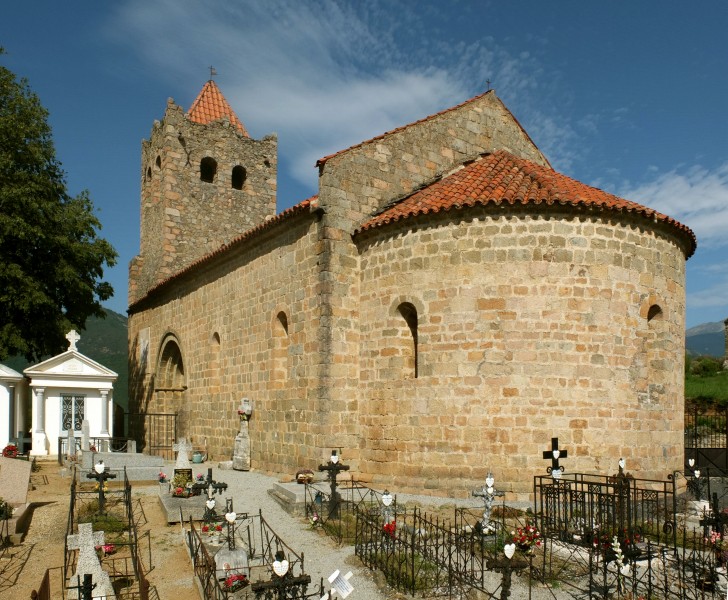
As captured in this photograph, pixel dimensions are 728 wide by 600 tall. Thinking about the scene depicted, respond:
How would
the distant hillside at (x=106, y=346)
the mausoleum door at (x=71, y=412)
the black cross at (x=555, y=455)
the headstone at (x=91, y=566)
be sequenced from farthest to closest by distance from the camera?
the distant hillside at (x=106, y=346) < the mausoleum door at (x=71, y=412) < the black cross at (x=555, y=455) < the headstone at (x=91, y=566)

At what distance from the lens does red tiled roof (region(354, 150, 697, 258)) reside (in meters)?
12.3

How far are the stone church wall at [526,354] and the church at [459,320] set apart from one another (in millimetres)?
28

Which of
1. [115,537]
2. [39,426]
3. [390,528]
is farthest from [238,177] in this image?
[390,528]

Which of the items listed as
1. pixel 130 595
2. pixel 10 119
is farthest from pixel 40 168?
pixel 130 595

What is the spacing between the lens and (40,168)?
71.6ft

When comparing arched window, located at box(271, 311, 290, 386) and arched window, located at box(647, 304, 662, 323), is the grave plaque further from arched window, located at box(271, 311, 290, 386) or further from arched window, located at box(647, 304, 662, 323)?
arched window, located at box(647, 304, 662, 323)

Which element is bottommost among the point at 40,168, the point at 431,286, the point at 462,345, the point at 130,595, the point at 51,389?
the point at 130,595

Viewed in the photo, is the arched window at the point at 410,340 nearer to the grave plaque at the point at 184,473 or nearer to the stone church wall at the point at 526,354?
the stone church wall at the point at 526,354

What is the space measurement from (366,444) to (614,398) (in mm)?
4947

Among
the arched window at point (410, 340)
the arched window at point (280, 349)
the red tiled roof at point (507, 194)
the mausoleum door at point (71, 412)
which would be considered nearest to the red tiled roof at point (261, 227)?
the red tiled roof at point (507, 194)

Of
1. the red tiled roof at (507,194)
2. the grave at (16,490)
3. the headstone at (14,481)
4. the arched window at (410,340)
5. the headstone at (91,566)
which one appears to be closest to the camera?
Result: the headstone at (91,566)

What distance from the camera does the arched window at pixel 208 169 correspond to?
88.0 feet

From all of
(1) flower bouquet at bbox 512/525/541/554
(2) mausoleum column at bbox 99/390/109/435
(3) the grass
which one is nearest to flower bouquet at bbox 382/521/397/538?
(1) flower bouquet at bbox 512/525/541/554

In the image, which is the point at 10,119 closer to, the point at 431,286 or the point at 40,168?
the point at 40,168
